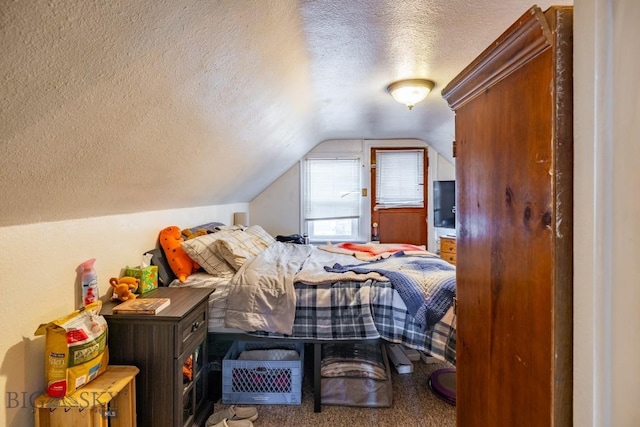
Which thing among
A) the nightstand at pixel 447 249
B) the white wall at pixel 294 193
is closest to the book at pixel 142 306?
the white wall at pixel 294 193

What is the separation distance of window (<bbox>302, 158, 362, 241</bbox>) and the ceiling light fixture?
2.35 metres

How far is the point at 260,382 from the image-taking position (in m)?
2.09

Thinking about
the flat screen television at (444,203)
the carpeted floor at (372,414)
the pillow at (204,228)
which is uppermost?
the flat screen television at (444,203)

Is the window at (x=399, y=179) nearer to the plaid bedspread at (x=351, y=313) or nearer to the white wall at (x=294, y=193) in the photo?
the white wall at (x=294, y=193)

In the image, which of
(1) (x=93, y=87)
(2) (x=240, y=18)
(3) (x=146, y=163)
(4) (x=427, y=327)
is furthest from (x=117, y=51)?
(4) (x=427, y=327)

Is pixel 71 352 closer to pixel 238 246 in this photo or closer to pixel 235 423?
pixel 235 423

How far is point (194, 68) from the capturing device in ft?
4.32

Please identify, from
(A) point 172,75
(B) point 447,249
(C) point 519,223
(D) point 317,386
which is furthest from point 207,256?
(B) point 447,249

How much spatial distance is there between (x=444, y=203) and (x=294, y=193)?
2.10 meters

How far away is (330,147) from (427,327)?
131 inches

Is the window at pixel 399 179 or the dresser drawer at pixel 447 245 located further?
the window at pixel 399 179

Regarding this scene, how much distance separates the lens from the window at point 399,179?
4.75 metres

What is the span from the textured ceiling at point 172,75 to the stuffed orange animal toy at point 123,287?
397 mm
